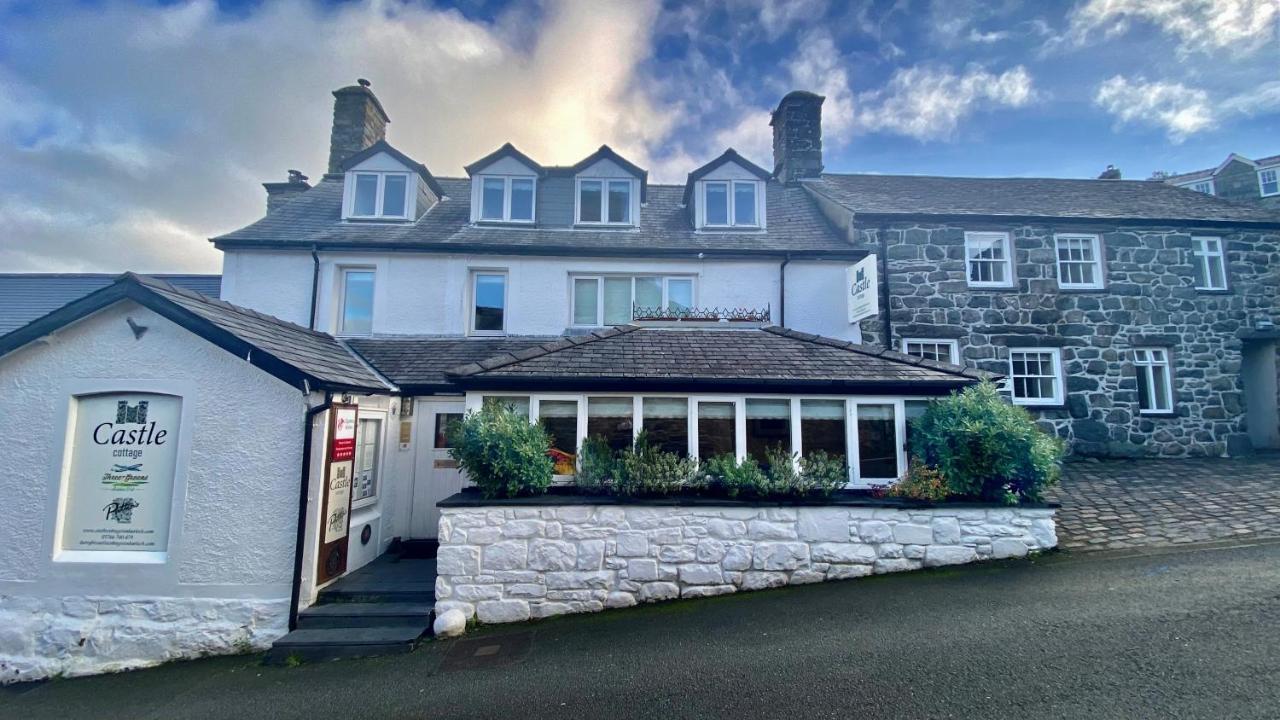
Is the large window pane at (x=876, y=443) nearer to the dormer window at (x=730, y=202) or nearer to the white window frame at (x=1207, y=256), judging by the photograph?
the dormer window at (x=730, y=202)

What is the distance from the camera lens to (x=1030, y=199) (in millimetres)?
14953

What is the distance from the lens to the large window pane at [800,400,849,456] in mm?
8031

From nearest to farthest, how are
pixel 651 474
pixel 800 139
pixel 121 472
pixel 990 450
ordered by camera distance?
1. pixel 121 472
2. pixel 990 450
3. pixel 651 474
4. pixel 800 139

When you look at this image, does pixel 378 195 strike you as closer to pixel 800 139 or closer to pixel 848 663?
pixel 800 139

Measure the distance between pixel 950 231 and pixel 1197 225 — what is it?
7000 mm

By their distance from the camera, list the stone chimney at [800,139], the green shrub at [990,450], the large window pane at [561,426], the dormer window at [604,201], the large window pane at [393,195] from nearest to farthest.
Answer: the green shrub at [990,450] < the large window pane at [561,426] < the large window pane at [393,195] < the dormer window at [604,201] < the stone chimney at [800,139]

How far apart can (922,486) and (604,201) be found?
395 inches

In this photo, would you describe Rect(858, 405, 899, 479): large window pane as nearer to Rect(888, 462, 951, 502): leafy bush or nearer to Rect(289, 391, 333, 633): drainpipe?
Rect(888, 462, 951, 502): leafy bush

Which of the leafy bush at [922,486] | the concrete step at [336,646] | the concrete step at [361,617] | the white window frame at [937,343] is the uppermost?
the white window frame at [937,343]

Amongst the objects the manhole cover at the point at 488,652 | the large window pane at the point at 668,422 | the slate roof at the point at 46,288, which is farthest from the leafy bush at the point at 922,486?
the slate roof at the point at 46,288

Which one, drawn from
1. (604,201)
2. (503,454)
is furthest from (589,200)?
(503,454)

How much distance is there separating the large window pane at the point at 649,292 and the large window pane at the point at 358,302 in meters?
6.42

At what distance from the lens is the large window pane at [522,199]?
1342 centimetres

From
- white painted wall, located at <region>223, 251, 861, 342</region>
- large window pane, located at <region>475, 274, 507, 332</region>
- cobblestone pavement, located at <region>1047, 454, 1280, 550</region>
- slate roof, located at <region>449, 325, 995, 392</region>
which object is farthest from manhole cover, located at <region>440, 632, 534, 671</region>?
cobblestone pavement, located at <region>1047, 454, 1280, 550</region>
